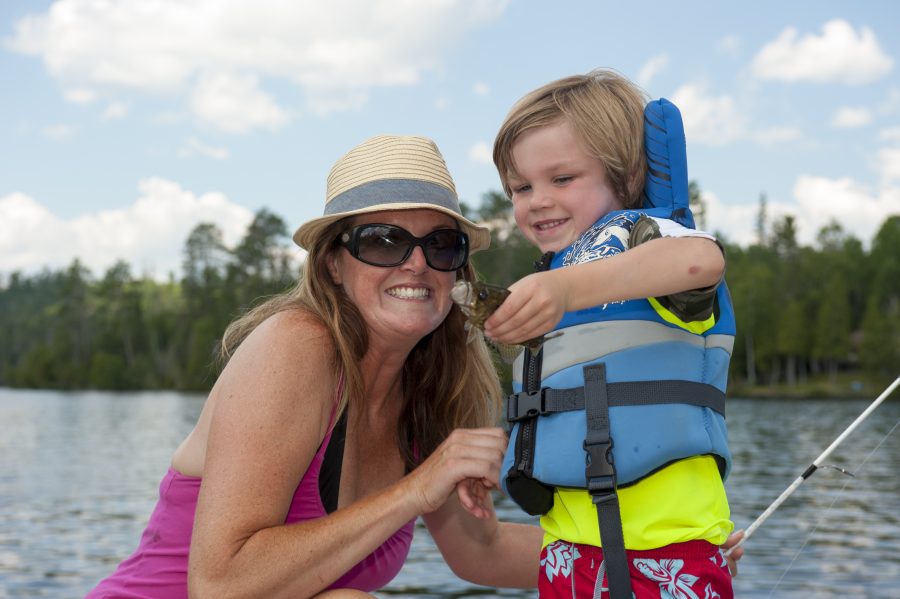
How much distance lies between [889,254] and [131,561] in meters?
96.6

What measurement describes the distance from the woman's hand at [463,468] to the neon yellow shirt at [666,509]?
0.25 m

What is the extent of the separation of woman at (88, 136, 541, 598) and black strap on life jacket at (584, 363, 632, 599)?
393 millimetres

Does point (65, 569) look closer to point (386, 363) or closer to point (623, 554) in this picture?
point (386, 363)

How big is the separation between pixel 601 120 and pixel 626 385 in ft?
2.65

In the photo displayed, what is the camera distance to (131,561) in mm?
3264

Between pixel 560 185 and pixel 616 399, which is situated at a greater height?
pixel 560 185

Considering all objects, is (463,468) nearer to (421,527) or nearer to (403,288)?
(403,288)

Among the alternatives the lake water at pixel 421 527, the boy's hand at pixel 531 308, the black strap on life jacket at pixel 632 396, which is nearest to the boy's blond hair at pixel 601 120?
the black strap on life jacket at pixel 632 396

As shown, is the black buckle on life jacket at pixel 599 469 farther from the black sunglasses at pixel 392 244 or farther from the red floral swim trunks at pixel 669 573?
the black sunglasses at pixel 392 244

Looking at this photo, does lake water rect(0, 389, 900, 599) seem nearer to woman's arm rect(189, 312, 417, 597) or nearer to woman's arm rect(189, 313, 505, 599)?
woman's arm rect(189, 313, 505, 599)

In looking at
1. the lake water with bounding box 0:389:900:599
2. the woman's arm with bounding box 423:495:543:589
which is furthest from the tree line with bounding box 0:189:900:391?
the woman's arm with bounding box 423:495:543:589

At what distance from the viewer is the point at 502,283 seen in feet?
265

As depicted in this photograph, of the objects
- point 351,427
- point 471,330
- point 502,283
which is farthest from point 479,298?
point 502,283

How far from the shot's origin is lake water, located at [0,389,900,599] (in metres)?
13.4
